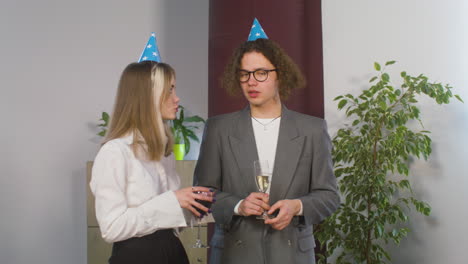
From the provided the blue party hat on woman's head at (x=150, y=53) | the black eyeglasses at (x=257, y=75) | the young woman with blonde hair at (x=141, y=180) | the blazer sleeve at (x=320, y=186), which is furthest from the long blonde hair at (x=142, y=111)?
the blazer sleeve at (x=320, y=186)

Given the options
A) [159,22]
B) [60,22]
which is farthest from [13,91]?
[159,22]

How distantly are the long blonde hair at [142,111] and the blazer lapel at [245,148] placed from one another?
36cm

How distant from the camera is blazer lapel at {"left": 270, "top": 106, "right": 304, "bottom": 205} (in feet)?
6.48

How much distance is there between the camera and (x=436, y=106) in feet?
10.8

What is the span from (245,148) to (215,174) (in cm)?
16

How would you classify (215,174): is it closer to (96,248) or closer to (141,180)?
(141,180)

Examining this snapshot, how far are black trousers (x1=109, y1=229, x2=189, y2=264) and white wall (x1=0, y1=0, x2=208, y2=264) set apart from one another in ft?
10.6

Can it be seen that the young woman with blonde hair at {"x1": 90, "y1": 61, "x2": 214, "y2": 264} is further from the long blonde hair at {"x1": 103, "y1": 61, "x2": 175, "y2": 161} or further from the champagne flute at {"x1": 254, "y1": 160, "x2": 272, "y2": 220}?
the champagne flute at {"x1": 254, "y1": 160, "x2": 272, "y2": 220}

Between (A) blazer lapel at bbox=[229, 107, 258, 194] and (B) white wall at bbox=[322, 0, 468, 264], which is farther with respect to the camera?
(B) white wall at bbox=[322, 0, 468, 264]

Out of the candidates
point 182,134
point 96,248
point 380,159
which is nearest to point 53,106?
point 182,134

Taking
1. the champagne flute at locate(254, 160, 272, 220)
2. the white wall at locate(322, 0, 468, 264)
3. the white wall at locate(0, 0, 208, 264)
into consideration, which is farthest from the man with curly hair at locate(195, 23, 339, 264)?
the white wall at locate(0, 0, 208, 264)

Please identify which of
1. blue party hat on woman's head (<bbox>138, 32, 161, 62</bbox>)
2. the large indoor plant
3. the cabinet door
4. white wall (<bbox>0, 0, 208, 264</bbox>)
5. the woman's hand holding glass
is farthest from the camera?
white wall (<bbox>0, 0, 208, 264</bbox>)

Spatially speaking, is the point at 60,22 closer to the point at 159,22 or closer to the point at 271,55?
the point at 159,22

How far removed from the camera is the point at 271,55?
2135 millimetres
